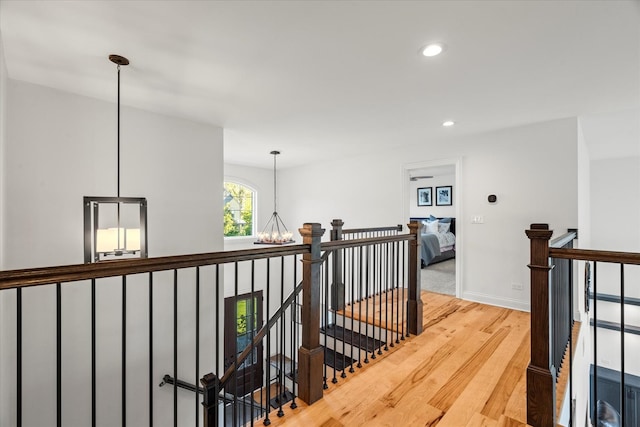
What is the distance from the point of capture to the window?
6.66m

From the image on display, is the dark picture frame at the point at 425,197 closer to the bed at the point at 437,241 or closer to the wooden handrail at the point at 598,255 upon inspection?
the bed at the point at 437,241

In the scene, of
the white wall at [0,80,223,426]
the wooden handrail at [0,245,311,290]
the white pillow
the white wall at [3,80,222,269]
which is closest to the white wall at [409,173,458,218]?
the white pillow

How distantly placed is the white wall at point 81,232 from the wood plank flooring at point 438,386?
6.67ft

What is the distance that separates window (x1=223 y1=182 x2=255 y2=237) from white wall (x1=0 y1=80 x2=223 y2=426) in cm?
295

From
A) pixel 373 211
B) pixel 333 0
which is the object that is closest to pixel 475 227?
pixel 373 211

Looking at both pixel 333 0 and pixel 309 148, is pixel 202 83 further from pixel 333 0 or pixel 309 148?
pixel 309 148

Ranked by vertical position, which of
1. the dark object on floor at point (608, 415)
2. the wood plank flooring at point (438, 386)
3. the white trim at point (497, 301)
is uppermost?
the white trim at point (497, 301)

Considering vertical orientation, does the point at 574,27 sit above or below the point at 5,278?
above

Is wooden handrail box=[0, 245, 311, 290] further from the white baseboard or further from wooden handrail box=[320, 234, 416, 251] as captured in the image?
the white baseboard

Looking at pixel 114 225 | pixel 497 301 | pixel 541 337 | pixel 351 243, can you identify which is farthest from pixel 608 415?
pixel 114 225

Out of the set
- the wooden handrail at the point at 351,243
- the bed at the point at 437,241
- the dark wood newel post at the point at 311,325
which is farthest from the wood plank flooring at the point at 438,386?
the bed at the point at 437,241

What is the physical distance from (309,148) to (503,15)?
3650 mm

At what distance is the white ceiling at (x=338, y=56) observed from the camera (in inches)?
69.4

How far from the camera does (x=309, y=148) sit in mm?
5215
